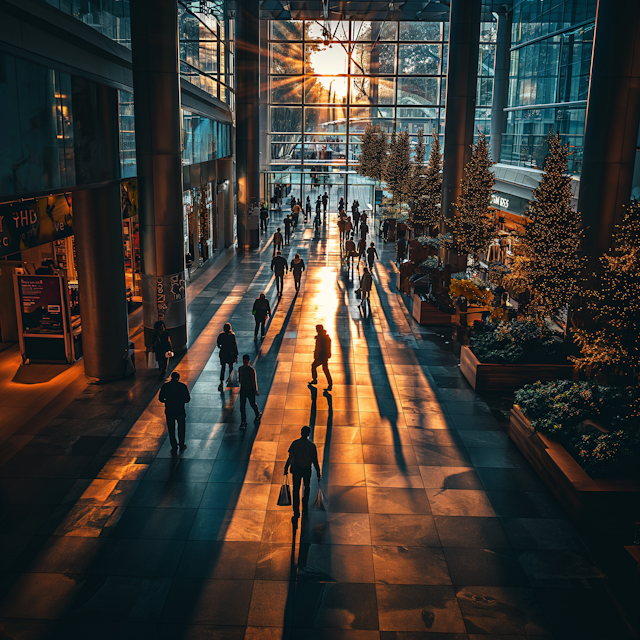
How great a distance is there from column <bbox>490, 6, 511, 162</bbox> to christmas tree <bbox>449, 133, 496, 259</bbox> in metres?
22.4

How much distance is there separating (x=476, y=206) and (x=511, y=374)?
9045mm

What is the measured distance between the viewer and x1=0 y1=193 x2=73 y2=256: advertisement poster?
10.9 m

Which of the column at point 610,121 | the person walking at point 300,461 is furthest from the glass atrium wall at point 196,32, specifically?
the column at point 610,121

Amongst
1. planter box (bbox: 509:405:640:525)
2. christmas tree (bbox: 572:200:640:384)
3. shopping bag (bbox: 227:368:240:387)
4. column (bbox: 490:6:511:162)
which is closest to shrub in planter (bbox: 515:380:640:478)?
planter box (bbox: 509:405:640:525)

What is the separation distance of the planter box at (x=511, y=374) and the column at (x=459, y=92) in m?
12.9

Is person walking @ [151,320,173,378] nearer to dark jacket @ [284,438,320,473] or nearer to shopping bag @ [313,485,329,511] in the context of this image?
Result: dark jacket @ [284,438,320,473]

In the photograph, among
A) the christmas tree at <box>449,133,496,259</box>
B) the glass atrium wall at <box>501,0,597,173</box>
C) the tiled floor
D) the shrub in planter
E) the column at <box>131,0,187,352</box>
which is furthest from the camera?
the glass atrium wall at <box>501,0,597,173</box>

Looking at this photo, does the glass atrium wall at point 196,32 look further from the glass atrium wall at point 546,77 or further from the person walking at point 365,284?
the glass atrium wall at point 546,77

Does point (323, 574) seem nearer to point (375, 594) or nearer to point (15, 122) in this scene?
point (375, 594)

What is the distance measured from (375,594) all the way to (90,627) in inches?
127

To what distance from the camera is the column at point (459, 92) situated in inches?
1024

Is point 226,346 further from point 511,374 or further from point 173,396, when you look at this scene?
point 511,374

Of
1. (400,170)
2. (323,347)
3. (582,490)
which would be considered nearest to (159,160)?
(323,347)

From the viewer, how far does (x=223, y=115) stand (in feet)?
108
